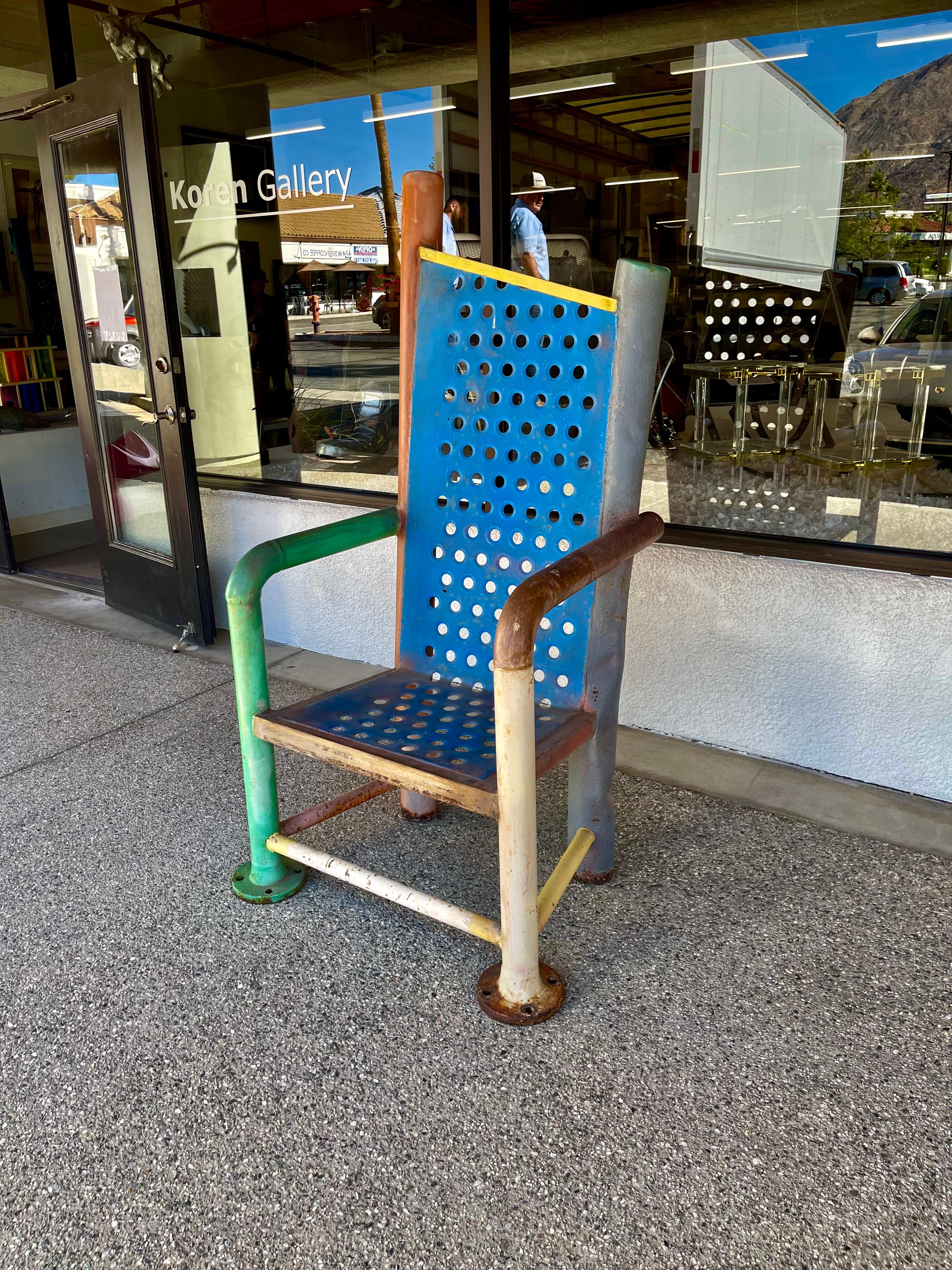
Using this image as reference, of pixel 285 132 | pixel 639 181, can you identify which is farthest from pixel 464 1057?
pixel 639 181

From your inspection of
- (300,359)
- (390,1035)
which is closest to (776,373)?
(300,359)

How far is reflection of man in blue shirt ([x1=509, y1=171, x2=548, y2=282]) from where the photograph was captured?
3.14 meters

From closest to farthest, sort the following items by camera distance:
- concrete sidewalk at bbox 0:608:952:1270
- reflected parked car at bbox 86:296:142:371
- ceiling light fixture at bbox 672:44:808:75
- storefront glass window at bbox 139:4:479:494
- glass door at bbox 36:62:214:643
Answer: concrete sidewalk at bbox 0:608:952:1270 < glass door at bbox 36:62:214:643 < reflected parked car at bbox 86:296:142:371 < storefront glass window at bbox 139:4:479:494 < ceiling light fixture at bbox 672:44:808:75

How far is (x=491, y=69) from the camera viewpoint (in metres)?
2.56

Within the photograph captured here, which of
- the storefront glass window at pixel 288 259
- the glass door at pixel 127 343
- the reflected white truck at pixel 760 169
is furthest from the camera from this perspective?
the reflected white truck at pixel 760 169

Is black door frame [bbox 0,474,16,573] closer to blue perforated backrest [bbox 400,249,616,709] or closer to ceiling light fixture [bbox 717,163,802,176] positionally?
blue perforated backrest [bbox 400,249,616,709]

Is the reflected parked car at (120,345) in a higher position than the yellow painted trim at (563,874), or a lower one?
higher

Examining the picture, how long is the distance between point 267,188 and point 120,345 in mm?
1076

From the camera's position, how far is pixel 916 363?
364 centimetres

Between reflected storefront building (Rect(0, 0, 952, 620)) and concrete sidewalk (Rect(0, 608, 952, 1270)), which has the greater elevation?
reflected storefront building (Rect(0, 0, 952, 620))

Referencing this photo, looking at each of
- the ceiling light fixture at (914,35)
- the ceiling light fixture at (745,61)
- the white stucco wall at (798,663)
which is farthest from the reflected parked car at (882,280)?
the white stucco wall at (798,663)

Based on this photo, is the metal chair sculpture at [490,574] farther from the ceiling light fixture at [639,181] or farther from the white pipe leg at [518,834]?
the ceiling light fixture at [639,181]

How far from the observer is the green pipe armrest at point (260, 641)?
185 cm

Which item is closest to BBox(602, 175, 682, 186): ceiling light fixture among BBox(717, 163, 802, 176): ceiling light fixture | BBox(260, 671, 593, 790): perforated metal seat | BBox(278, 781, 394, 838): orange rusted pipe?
BBox(717, 163, 802, 176): ceiling light fixture
